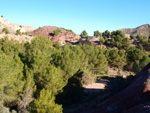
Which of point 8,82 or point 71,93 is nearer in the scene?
point 8,82

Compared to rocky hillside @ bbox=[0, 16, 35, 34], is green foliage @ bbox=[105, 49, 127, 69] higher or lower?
lower

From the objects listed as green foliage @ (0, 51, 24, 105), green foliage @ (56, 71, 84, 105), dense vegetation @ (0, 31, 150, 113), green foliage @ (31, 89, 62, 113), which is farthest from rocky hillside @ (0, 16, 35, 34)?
green foliage @ (31, 89, 62, 113)

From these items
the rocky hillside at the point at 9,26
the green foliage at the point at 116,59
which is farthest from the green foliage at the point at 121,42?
the rocky hillside at the point at 9,26

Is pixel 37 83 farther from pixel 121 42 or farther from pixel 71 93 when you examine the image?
pixel 121 42

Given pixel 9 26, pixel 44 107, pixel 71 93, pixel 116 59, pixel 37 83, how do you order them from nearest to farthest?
pixel 44 107 < pixel 37 83 < pixel 71 93 < pixel 116 59 < pixel 9 26

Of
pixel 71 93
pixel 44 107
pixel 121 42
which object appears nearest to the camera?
pixel 44 107

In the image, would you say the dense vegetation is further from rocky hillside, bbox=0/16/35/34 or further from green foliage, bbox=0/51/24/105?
rocky hillside, bbox=0/16/35/34

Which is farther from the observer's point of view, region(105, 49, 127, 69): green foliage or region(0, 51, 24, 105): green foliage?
region(105, 49, 127, 69): green foliage

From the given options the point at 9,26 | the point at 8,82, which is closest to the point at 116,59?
the point at 8,82

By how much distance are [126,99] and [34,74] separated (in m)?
10.9

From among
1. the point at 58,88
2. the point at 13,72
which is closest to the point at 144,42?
the point at 58,88

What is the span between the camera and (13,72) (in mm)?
14383

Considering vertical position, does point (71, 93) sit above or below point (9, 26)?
below

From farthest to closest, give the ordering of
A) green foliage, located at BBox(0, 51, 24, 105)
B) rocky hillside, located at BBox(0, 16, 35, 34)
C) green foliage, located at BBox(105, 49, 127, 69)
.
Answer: rocky hillside, located at BBox(0, 16, 35, 34) → green foliage, located at BBox(105, 49, 127, 69) → green foliage, located at BBox(0, 51, 24, 105)
